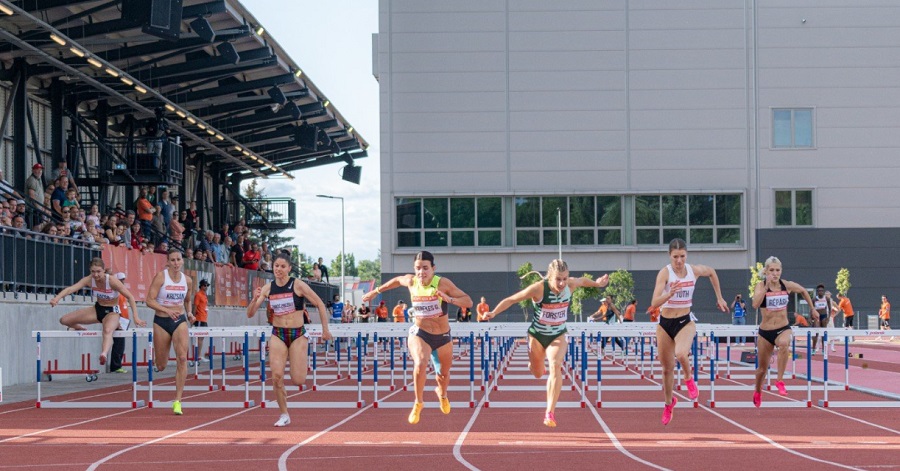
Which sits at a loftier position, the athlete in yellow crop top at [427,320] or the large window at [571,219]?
the large window at [571,219]

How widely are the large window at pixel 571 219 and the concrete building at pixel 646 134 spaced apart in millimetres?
90

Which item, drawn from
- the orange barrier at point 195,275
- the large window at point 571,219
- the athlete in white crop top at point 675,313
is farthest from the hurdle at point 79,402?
the large window at point 571,219

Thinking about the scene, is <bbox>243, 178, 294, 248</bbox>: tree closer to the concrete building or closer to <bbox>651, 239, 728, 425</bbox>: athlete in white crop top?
the concrete building

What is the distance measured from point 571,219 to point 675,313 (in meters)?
50.7

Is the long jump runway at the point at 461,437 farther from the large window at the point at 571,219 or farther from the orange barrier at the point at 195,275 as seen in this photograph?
the large window at the point at 571,219

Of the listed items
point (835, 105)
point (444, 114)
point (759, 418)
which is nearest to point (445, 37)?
point (444, 114)

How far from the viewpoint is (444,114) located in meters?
64.7

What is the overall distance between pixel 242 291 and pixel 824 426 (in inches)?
1188

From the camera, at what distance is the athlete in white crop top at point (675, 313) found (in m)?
14.5

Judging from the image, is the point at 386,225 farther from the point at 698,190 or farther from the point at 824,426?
the point at 824,426

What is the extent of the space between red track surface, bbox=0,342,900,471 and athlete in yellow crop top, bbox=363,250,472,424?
0.57 meters

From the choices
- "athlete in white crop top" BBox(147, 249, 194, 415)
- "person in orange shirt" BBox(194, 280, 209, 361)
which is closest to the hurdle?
"athlete in white crop top" BBox(147, 249, 194, 415)

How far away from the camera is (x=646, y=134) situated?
64500mm

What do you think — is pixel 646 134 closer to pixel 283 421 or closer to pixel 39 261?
pixel 39 261
